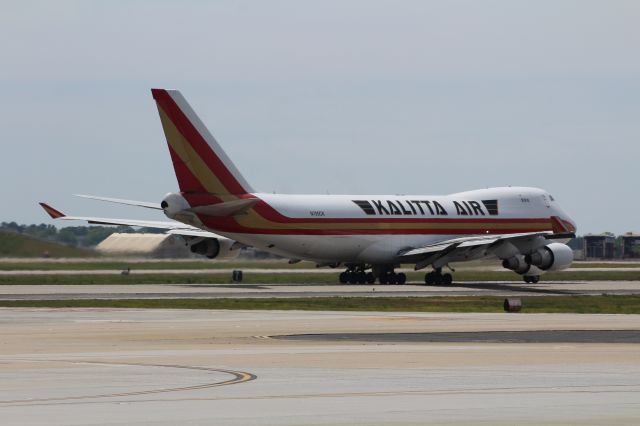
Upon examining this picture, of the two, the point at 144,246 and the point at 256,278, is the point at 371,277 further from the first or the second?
the point at 144,246

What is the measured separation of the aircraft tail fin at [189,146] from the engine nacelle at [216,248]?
37.5ft

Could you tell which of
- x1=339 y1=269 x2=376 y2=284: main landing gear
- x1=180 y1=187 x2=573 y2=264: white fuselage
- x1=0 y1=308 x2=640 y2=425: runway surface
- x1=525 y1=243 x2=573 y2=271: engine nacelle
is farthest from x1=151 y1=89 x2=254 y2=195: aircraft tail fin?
x1=0 y1=308 x2=640 y2=425: runway surface

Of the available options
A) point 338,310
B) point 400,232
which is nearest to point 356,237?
point 400,232

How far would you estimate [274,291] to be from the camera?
235ft

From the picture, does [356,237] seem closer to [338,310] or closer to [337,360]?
[338,310]

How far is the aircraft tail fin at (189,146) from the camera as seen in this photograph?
75312 mm

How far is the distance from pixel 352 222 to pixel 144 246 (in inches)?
1156

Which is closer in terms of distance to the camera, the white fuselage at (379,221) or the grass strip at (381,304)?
the grass strip at (381,304)

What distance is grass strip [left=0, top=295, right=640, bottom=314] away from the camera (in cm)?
5384

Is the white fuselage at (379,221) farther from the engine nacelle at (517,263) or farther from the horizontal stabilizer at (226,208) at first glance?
the engine nacelle at (517,263)

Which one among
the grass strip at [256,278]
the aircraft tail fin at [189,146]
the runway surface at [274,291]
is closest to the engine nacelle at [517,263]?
the runway surface at [274,291]

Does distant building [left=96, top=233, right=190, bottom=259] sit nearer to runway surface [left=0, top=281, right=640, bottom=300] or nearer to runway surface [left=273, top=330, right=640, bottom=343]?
runway surface [left=0, top=281, right=640, bottom=300]

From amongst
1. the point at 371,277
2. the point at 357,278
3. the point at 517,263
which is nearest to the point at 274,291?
the point at 357,278

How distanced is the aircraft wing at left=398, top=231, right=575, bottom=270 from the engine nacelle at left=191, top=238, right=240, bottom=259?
11.3 m
